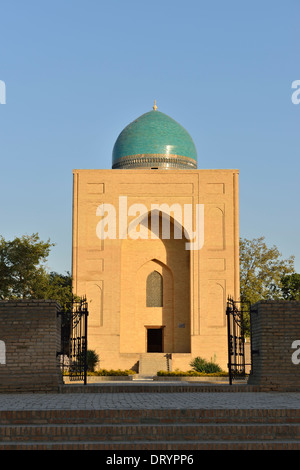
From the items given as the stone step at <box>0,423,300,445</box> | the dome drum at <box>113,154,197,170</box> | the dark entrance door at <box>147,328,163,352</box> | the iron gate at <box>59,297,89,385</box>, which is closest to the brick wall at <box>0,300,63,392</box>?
the iron gate at <box>59,297,89,385</box>

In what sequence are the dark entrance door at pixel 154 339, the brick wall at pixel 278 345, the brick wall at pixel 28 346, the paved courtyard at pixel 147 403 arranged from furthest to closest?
the dark entrance door at pixel 154 339, the brick wall at pixel 278 345, the brick wall at pixel 28 346, the paved courtyard at pixel 147 403

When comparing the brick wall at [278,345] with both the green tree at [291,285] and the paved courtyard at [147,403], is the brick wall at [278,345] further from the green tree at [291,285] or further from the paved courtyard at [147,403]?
the green tree at [291,285]

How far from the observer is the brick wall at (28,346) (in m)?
8.59

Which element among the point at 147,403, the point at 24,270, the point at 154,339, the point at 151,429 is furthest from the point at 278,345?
the point at 154,339

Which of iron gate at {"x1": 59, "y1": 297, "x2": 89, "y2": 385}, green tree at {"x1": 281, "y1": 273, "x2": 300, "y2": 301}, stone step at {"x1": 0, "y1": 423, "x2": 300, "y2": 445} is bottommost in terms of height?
stone step at {"x1": 0, "y1": 423, "x2": 300, "y2": 445}

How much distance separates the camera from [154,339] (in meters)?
25.5

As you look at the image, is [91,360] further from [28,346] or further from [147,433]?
[147,433]

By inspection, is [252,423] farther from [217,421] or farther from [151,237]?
[151,237]

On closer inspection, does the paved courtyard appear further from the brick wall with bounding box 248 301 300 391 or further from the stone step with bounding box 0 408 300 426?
the brick wall with bounding box 248 301 300 391

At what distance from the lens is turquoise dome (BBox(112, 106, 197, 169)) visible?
86.8ft

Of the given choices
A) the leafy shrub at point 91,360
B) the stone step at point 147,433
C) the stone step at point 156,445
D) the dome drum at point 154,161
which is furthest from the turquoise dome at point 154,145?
the stone step at point 156,445

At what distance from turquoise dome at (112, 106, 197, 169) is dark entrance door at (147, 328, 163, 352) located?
6.62 meters

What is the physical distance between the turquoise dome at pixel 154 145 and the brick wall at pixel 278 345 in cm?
1777

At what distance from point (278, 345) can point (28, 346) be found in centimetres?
341
